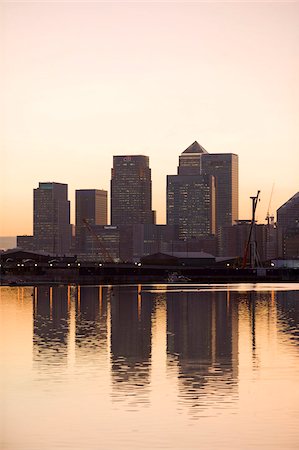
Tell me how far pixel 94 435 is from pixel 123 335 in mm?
39860

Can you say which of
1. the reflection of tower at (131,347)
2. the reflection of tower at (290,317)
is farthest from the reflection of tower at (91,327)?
the reflection of tower at (290,317)

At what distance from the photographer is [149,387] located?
4309 centimetres

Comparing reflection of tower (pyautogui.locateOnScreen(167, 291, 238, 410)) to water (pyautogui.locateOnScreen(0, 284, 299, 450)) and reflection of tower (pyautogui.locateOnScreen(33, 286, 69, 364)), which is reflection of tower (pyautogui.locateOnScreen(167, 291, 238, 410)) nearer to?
water (pyautogui.locateOnScreen(0, 284, 299, 450))

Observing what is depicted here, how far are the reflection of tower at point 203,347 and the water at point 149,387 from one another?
81 mm

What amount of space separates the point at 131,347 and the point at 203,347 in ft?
15.0

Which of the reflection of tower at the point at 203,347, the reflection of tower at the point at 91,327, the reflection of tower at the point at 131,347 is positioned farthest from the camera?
the reflection of tower at the point at 91,327

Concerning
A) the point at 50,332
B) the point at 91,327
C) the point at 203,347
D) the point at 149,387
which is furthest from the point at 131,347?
the point at 149,387

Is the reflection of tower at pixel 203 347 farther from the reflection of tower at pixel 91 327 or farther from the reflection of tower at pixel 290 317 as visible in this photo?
the reflection of tower at pixel 91 327

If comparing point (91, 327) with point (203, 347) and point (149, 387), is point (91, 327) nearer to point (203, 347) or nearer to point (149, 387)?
point (203, 347)

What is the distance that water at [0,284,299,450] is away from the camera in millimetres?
32719

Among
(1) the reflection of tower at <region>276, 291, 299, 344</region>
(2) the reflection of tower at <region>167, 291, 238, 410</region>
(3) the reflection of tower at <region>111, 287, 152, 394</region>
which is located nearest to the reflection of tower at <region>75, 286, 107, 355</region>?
(3) the reflection of tower at <region>111, 287, 152, 394</region>

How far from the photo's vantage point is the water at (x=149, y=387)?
32719mm

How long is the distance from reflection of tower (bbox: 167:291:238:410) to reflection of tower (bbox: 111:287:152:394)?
1.80 meters

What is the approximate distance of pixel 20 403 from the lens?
129 ft
